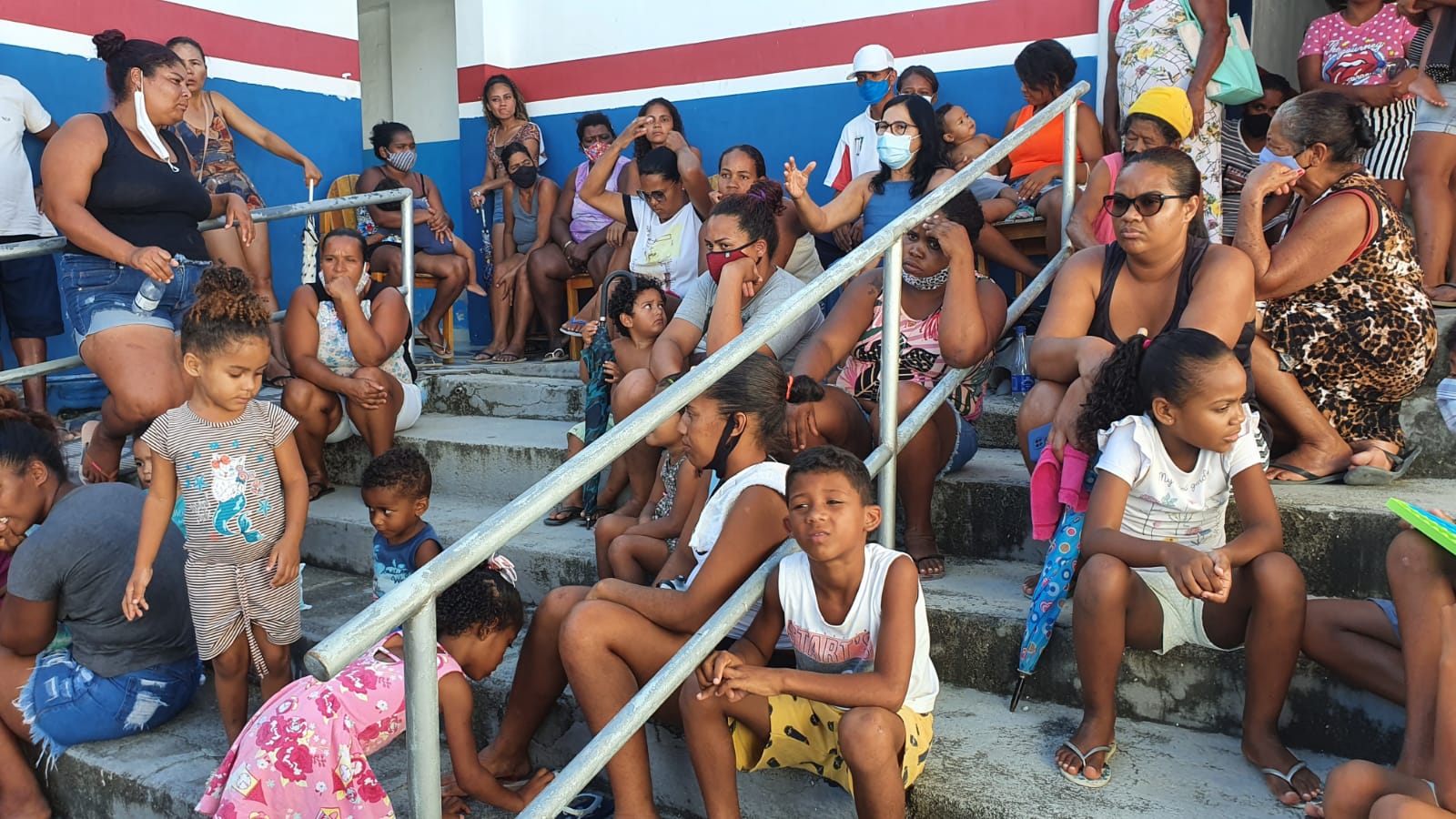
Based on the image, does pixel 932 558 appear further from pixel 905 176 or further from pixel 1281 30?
pixel 1281 30

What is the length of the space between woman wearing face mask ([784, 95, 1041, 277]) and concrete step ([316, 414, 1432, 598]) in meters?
1.04

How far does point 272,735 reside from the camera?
8.20ft

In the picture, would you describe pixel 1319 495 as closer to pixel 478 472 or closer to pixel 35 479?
pixel 478 472

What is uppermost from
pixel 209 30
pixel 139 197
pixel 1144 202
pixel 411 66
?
pixel 411 66

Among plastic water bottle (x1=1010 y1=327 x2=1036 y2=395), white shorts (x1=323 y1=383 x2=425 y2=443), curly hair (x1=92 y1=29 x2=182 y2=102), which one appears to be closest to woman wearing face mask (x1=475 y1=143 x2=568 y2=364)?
white shorts (x1=323 y1=383 x2=425 y2=443)

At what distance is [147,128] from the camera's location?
403 centimetres

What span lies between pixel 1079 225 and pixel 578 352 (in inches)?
112

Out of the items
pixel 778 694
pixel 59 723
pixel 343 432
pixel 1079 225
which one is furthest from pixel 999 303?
pixel 59 723

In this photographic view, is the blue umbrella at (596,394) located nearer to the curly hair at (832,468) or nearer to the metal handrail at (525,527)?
the metal handrail at (525,527)

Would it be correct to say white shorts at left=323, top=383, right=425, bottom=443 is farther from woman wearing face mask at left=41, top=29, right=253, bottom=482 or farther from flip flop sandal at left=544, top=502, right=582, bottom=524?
flip flop sandal at left=544, top=502, right=582, bottom=524

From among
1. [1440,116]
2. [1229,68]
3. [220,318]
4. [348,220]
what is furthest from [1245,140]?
[348,220]

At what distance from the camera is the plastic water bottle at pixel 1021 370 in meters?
4.09

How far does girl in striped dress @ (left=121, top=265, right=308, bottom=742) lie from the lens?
301 cm

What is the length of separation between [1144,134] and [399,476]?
8.19ft
